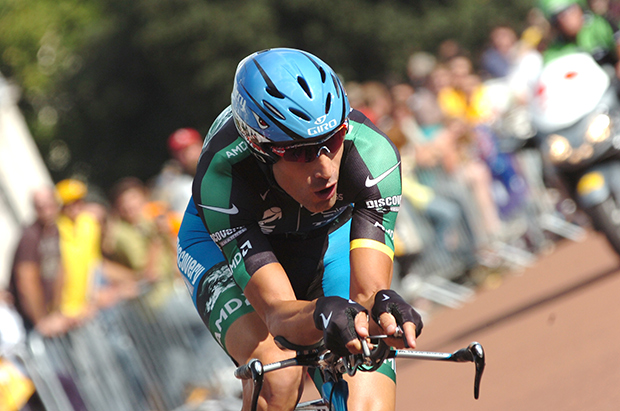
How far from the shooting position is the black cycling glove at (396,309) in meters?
2.92

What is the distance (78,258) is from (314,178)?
5582 mm

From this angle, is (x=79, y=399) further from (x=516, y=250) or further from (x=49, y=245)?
(x=516, y=250)

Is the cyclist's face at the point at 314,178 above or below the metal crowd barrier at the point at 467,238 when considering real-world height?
above

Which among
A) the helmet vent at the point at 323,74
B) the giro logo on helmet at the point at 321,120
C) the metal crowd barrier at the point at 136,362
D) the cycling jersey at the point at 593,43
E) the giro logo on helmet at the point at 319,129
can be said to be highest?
the helmet vent at the point at 323,74

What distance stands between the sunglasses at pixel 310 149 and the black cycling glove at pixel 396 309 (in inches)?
23.8

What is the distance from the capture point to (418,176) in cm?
1024

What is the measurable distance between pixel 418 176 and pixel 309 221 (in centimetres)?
642

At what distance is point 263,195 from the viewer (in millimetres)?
3736

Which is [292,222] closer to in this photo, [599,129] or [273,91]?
[273,91]

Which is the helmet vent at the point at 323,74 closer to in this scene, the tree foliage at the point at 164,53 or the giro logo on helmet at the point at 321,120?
the giro logo on helmet at the point at 321,120

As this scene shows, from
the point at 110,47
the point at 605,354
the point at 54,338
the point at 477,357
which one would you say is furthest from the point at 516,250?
the point at 110,47

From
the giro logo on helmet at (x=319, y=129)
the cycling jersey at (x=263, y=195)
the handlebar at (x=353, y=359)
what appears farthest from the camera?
the cycling jersey at (x=263, y=195)

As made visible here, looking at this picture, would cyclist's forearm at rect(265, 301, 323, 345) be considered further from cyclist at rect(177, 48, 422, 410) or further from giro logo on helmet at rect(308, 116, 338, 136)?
giro logo on helmet at rect(308, 116, 338, 136)

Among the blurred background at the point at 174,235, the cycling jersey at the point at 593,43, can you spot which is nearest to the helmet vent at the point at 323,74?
the blurred background at the point at 174,235
